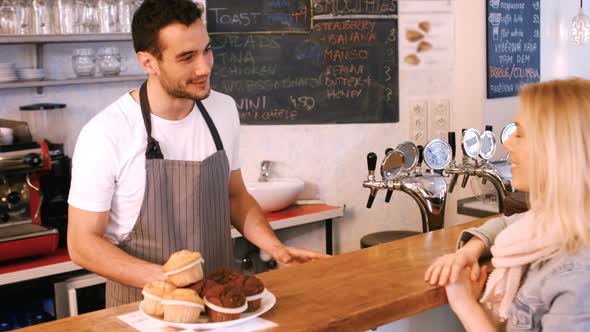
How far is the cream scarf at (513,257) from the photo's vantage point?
69.0 inches

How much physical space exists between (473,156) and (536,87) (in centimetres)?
136

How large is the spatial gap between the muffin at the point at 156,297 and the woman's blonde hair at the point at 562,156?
2.64ft

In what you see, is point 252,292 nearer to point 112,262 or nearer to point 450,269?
point 450,269

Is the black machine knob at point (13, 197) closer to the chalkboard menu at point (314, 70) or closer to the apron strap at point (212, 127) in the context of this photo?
the apron strap at point (212, 127)

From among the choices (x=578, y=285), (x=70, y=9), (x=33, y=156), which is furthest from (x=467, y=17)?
(x=578, y=285)

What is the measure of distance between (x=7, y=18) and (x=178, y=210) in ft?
5.83

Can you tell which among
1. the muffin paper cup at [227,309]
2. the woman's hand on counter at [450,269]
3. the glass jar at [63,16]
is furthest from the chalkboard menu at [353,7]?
the muffin paper cup at [227,309]

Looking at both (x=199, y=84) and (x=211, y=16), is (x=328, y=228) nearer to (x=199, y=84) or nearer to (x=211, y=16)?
(x=211, y=16)

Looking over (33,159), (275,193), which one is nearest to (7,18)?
(33,159)

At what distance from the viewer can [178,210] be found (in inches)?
97.3

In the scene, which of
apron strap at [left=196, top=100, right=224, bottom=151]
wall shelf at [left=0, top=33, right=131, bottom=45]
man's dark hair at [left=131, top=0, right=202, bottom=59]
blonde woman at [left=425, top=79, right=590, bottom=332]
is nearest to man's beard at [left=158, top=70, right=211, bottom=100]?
man's dark hair at [left=131, top=0, right=202, bottom=59]

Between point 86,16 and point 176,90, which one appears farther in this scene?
point 86,16

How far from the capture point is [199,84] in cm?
234

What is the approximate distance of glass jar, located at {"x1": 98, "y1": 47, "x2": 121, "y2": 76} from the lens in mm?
4094
